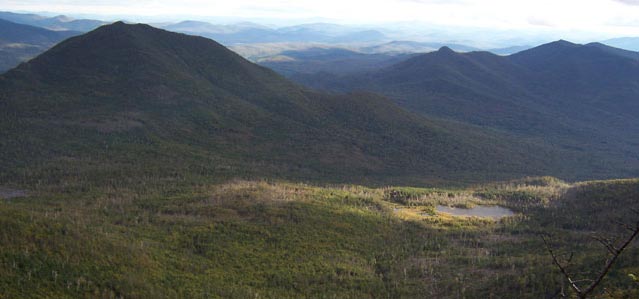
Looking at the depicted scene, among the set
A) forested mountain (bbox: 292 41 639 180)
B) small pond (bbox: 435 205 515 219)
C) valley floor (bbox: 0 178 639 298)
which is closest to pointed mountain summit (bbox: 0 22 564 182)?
valley floor (bbox: 0 178 639 298)

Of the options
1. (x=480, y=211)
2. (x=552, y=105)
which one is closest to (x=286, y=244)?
(x=480, y=211)

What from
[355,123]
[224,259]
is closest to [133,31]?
[355,123]

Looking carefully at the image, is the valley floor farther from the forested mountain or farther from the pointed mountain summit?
the forested mountain

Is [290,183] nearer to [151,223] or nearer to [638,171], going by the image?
[151,223]

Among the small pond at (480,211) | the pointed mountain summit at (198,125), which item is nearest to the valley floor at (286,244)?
the small pond at (480,211)

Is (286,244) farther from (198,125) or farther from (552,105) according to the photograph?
(552,105)

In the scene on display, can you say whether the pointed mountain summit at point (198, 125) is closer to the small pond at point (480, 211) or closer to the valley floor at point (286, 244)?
the valley floor at point (286, 244)
